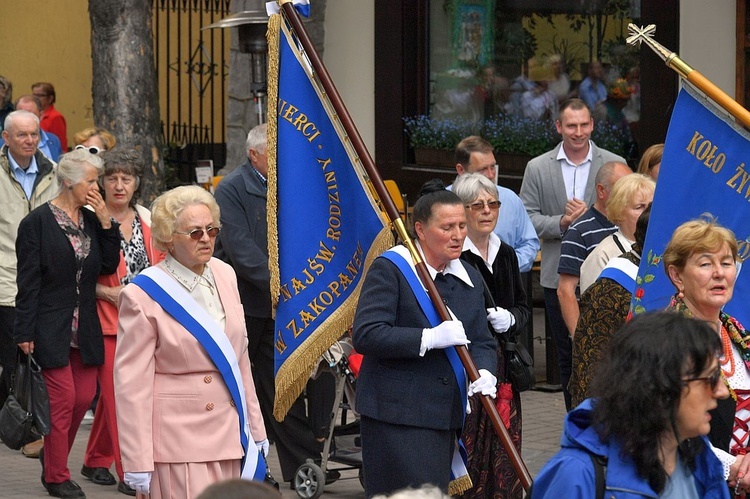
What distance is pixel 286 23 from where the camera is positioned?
6.39 m

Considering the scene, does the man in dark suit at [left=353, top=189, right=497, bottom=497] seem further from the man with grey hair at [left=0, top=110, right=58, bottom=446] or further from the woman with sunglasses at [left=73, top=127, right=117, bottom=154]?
the woman with sunglasses at [left=73, top=127, right=117, bottom=154]

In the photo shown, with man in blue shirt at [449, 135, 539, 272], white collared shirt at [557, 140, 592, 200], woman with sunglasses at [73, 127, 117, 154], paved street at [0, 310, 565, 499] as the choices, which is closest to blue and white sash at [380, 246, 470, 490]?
paved street at [0, 310, 565, 499]

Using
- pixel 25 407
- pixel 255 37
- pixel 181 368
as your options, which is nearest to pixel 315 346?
pixel 181 368

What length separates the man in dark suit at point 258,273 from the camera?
25.4 feet

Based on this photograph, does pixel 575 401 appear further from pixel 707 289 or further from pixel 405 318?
pixel 707 289

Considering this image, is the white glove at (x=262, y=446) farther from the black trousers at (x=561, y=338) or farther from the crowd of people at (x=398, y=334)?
the black trousers at (x=561, y=338)

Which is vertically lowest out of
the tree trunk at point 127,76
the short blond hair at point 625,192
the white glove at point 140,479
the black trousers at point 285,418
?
the black trousers at point 285,418

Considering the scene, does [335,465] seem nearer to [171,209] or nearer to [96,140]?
[96,140]

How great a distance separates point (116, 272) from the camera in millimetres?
7941

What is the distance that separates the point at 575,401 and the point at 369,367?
1012mm

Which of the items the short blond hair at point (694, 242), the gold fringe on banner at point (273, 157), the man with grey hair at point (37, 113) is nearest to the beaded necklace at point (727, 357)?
the short blond hair at point (694, 242)

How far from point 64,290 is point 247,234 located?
3.38 ft

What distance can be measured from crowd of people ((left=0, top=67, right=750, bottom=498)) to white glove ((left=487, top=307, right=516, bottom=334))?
0.01 m

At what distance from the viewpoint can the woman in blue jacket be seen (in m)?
A: 3.17
